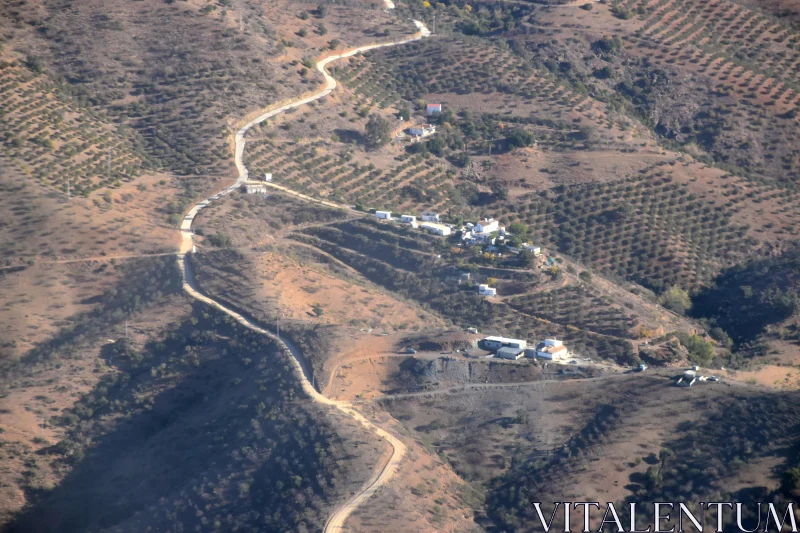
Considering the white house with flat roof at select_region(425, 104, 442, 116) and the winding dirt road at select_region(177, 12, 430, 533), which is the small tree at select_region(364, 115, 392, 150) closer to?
the winding dirt road at select_region(177, 12, 430, 533)

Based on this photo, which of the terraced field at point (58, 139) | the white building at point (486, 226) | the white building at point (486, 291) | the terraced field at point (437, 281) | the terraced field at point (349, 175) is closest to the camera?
the terraced field at point (437, 281)

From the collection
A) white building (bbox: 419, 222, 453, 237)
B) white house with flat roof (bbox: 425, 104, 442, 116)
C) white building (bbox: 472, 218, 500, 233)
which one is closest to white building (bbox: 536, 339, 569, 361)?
white building (bbox: 472, 218, 500, 233)

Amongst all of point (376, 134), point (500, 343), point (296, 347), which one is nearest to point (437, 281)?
point (500, 343)

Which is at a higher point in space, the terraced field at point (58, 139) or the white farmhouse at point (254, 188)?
the white farmhouse at point (254, 188)

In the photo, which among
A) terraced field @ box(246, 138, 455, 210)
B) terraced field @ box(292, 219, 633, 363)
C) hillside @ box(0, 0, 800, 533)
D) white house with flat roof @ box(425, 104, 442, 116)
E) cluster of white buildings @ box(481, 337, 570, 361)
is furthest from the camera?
white house with flat roof @ box(425, 104, 442, 116)

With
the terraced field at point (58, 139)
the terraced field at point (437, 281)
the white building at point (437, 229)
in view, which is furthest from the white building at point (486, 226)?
the terraced field at point (58, 139)

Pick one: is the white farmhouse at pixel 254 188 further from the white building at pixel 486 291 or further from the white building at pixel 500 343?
the white building at pixel 500 343

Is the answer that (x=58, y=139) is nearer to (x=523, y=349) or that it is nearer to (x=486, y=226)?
(x=486, y=226)
